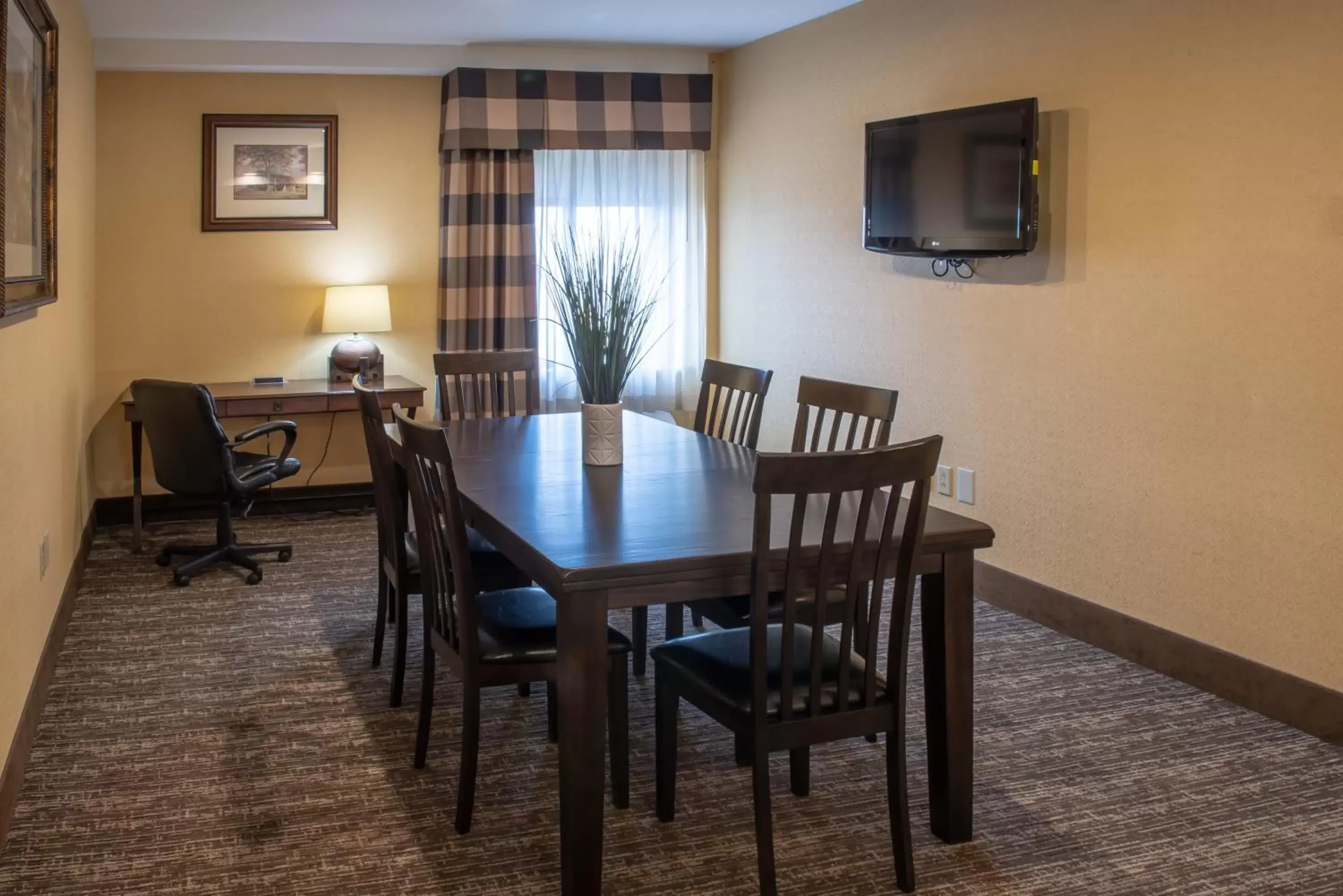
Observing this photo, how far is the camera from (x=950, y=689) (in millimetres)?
2674

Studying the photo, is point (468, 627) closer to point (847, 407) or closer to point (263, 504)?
point (847, 407)

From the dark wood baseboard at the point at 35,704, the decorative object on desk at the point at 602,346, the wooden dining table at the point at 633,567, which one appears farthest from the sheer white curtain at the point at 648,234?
the wooden dining table at the point at 633,567

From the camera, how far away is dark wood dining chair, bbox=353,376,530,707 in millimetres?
3365

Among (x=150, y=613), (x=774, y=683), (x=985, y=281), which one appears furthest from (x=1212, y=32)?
(x=150, y=613)

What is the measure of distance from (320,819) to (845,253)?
11.3ft

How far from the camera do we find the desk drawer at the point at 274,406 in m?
5.59

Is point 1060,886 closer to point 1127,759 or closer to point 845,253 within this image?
point 1127,759

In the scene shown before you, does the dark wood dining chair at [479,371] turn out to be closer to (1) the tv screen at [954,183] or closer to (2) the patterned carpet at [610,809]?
(2) the patterned carpet at [610,809]

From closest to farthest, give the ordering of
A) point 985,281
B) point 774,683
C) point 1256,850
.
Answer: point 774,683 < point 1256,850 < point 985,281

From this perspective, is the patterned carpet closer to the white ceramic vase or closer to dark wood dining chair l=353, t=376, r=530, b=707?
dark wood dining chair l=353, t=376, r=530, b=707

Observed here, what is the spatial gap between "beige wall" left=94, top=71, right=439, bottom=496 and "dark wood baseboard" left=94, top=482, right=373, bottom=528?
7 cm

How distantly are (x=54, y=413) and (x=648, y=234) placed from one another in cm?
318

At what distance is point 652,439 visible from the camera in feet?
12.9

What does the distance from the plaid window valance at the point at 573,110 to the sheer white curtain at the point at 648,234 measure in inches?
4.2
